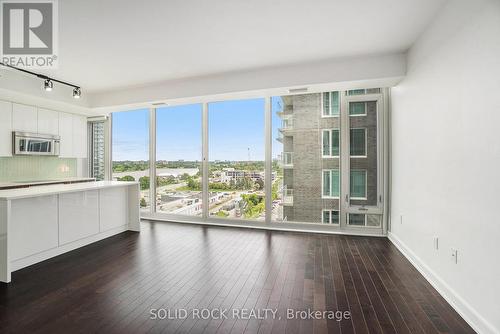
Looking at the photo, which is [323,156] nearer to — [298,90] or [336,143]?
[336,143]

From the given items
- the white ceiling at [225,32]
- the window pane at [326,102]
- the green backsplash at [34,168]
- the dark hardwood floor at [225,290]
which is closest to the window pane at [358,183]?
the dark hardwood floor at [225,290]

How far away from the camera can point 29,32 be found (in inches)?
112

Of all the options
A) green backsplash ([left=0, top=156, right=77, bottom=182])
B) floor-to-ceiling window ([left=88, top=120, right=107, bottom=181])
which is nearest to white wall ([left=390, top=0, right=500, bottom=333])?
floor-to-ceiling window ([left=88, top=120, right=107, bottom=181])

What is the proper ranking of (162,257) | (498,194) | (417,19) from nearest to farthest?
(498,194) < (417,19) < (162,257)

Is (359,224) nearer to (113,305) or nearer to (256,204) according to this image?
(256,204)

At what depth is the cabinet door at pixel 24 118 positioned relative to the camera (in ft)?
14.7

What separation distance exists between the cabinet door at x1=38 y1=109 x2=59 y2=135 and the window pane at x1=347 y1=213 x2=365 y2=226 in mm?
6211

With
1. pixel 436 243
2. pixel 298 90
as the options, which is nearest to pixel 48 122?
pixel 298 90

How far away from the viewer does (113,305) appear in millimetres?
2213

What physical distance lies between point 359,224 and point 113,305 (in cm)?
387

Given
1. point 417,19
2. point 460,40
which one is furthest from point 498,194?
point 417,19

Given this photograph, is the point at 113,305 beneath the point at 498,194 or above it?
beneath

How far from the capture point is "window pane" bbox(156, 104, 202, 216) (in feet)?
17.8

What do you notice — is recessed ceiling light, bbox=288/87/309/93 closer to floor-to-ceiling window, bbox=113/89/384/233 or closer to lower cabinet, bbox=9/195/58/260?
floor-to-ceiling window, bbox=113/89/384/233
